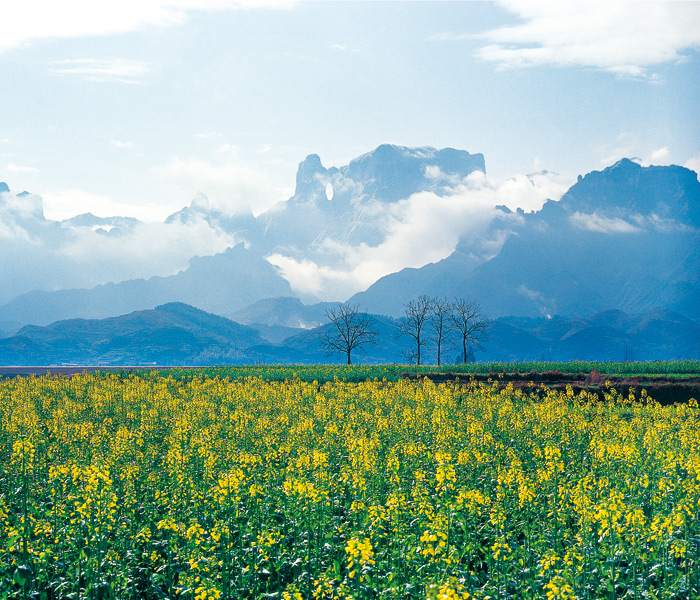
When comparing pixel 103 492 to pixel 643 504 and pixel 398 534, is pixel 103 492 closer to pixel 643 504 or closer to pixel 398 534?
pixel 398 534

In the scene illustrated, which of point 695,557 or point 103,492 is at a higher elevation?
point 103,492

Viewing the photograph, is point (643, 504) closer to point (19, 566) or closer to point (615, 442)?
point (615, 442)

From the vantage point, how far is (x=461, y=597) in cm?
600

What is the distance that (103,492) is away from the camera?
9875mm

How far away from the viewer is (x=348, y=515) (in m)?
11.5

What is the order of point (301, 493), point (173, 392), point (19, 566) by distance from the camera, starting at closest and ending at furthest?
point (19, 566) < point (301, 493) < point (173, 392)

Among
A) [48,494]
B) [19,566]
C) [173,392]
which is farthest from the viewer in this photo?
[173,392]

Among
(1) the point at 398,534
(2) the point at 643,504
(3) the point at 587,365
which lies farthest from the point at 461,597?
(3) the point at 587,365

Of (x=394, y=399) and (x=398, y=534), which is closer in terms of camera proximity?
(x=398, y=534)

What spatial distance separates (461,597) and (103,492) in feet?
21.6

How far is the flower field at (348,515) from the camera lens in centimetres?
841

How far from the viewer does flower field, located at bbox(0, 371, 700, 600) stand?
8406 millimetres

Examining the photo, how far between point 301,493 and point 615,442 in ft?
34.0

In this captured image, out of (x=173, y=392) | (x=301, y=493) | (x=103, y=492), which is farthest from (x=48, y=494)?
(x=173, y=392)
